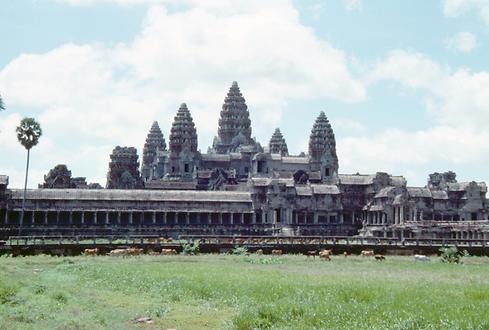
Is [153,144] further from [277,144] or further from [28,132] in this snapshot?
[28,132]

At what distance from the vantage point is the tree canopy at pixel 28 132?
95.9 m

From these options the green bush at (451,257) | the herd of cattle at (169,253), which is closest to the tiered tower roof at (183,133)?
the herd of cattle at (169,253)

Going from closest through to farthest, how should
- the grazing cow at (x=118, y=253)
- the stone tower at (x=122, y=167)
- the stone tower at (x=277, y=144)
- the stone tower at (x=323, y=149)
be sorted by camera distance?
the grazing cow at (x=118, y=253)
the stone tower at (x=122, y=167)
the stone tower at (x=323, y=149)
the stone tower at (x=277, y=144)

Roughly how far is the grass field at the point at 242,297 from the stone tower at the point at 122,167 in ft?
261

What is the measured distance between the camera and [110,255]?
69.0 meters

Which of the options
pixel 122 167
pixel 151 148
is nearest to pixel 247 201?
pixel 122 167

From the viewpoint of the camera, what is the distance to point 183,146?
15650cm

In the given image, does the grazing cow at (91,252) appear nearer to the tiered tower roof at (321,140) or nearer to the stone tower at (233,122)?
the tiered tower roof at (321,140)

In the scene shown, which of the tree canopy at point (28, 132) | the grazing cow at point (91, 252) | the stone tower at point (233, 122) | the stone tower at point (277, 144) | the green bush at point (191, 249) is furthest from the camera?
the stone tower at point (277, 144)

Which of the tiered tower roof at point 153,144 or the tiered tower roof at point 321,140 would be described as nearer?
the tiered tower roof at point 321,140

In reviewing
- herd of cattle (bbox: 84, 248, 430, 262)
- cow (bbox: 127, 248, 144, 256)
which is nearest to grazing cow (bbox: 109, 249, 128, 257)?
herd of cattle (bbox: 84, 248, 430, 262)

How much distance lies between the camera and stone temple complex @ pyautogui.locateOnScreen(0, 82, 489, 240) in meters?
107

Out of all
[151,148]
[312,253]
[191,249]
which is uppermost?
[151,148]

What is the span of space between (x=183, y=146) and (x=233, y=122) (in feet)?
55.1
